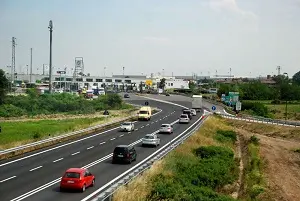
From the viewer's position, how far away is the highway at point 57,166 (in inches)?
989

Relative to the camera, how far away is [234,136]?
6700cm

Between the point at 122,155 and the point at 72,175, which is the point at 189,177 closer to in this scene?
the point at 122,155

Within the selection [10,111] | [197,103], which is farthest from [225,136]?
[10,111]

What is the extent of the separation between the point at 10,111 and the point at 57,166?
198 feet

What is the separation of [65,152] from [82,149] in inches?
93.7

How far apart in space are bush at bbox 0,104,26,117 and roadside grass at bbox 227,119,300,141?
1611 inches

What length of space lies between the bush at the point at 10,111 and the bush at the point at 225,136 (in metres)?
42.3

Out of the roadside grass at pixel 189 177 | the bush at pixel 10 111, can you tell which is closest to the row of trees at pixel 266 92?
the bush at pixel 10 111

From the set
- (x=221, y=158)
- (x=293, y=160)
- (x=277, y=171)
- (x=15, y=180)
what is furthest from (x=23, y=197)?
(x=293, y=160)

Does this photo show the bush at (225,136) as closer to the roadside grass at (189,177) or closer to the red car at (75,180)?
the roadside grass at (189,177)

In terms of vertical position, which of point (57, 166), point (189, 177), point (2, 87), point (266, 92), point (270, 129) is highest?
point (2, 87)

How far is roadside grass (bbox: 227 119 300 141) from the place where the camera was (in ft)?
241

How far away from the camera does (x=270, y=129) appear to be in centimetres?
7762

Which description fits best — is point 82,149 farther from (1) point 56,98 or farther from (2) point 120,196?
(1) point 56,98
